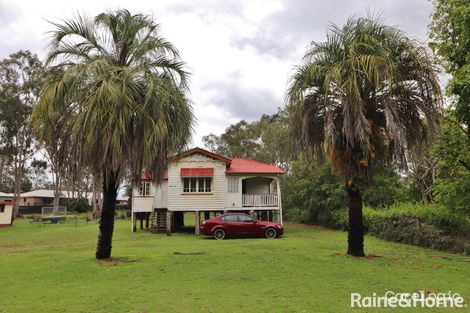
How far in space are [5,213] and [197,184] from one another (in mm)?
18625

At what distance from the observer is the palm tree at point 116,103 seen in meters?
10.4

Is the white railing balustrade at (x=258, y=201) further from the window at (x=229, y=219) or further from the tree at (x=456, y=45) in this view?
the tree at (x=456, y=45)

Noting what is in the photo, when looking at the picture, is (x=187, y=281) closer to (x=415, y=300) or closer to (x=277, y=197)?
(x=415, y=300)

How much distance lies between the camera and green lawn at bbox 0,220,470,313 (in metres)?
6.66

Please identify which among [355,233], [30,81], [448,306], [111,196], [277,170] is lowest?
[448,306]

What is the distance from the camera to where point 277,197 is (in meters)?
24.7

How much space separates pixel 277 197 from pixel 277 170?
1.75 m

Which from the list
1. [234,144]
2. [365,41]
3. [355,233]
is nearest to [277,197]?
[355,233]

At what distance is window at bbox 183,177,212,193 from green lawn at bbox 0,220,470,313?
447 inches

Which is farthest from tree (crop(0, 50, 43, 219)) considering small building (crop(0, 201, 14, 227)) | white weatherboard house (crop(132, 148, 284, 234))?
white weatherboard house (crop(132, 148, 284, 234))

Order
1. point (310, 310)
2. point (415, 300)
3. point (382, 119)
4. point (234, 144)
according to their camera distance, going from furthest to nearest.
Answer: point (234, 144) < point (382, 119) < point (415, 300) < point (310, 310)

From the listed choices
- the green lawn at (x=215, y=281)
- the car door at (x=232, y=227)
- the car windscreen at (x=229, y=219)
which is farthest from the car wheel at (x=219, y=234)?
the green lawn at (x=215, y=281)

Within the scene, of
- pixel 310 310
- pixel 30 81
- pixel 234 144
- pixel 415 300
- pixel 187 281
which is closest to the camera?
pixel 310 310

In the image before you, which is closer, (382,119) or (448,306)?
(448,306)
